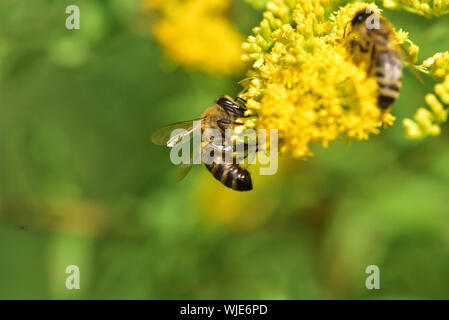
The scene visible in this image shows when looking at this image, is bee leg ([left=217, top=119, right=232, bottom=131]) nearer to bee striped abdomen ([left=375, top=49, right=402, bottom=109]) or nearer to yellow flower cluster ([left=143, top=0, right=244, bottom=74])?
bee striped abdomen ([left=375, top=49, right=402, bottom=109])

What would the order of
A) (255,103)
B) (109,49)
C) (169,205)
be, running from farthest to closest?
(109,49)
(169,205)
(255,103)

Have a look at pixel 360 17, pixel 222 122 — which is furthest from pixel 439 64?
pixel 222 122

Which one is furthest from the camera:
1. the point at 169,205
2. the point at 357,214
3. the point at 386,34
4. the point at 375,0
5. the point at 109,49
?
the point at 109,49

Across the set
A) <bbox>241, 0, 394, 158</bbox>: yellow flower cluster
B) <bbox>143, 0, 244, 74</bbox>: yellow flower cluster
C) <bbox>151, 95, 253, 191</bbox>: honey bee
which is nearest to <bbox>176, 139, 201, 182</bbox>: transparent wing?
<bbox>151, 95, 253, 191</bbox>: honey bee

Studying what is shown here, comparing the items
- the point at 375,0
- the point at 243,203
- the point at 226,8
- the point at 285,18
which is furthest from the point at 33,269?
the point at 375,0

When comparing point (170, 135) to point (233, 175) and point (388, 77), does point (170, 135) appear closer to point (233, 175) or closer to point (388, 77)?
point (233, 175)

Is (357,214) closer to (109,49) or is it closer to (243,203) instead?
(243,203)

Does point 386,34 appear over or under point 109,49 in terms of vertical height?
under
